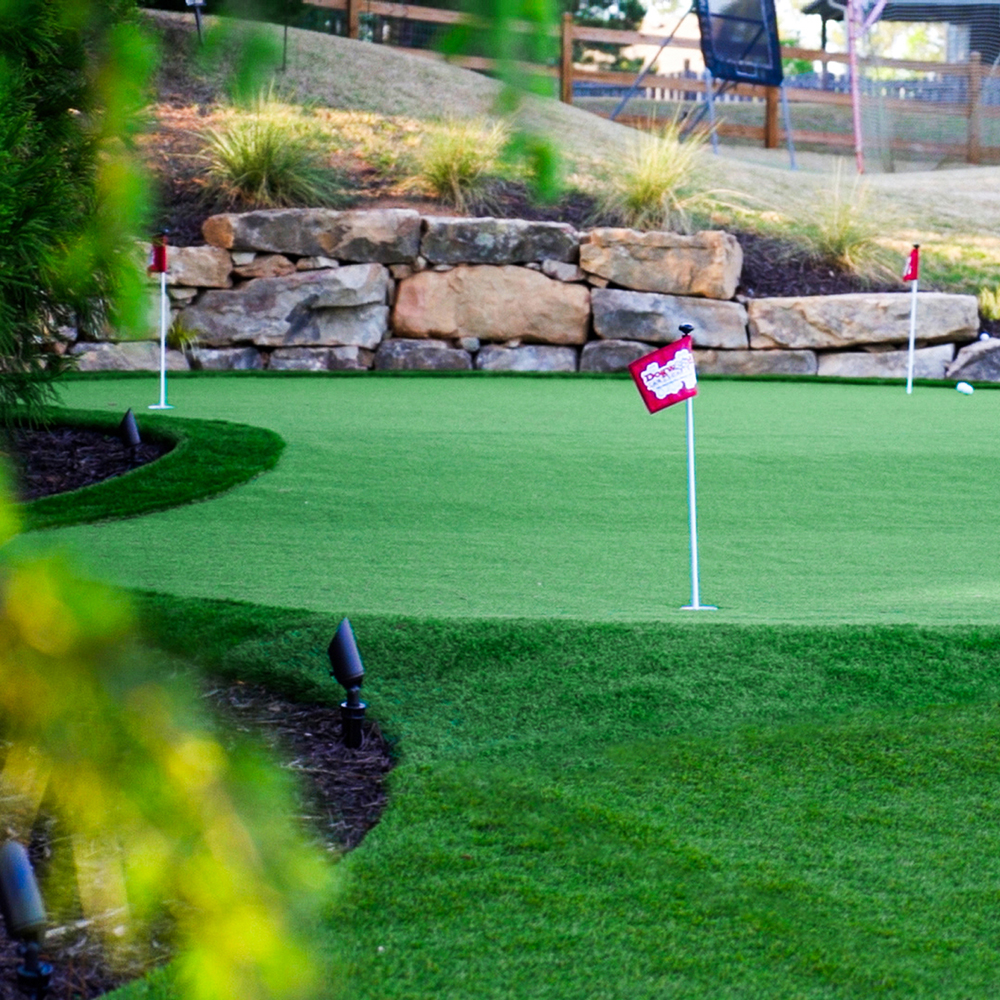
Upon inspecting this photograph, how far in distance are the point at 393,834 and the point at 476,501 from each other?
10.4 feet

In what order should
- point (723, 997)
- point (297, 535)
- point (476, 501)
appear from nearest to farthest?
point (723, 997) → point (297, 535) → point (476, 501)

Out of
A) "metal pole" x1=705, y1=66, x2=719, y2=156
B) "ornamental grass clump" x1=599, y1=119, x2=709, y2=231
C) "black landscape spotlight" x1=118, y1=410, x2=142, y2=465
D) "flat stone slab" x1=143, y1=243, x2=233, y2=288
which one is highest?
"metal pole" x1=705, y1=66, x2=719, y2=156

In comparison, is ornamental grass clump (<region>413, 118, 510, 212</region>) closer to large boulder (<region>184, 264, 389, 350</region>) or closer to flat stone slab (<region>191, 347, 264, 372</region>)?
large boulder (<region>184, 264, 389, 350</region>)

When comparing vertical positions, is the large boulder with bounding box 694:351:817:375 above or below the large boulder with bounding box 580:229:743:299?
below

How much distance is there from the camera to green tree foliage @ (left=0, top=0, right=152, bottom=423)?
4.31 feet

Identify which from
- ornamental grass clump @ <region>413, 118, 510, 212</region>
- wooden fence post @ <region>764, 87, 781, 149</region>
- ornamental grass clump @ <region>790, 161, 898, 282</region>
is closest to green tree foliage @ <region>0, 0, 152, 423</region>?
ornamental grass clump @ <region>413, 118, 510, 212</region>

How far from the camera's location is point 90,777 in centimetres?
84

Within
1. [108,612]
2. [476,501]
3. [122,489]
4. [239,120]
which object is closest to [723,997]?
[108,612]

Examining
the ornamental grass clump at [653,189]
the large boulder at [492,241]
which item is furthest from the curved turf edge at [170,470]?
the ornamental grass clump at [653,189]

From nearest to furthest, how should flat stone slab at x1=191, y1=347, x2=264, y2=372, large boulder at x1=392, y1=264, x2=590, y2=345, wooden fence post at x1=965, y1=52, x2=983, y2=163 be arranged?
1. flat stone slab at x1=191, y1=347, x2=264, y2=372
2. large boulder at x1=392, y1=264, x2=590, y2=345
3. wooden fence post at x1=965, y1=52, x2=983, y2=163

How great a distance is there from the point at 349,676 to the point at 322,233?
9.14 meters

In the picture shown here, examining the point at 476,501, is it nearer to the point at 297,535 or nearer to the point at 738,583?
the point at 297,535

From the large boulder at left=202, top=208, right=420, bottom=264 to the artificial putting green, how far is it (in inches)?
116

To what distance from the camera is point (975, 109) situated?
2081 cm
